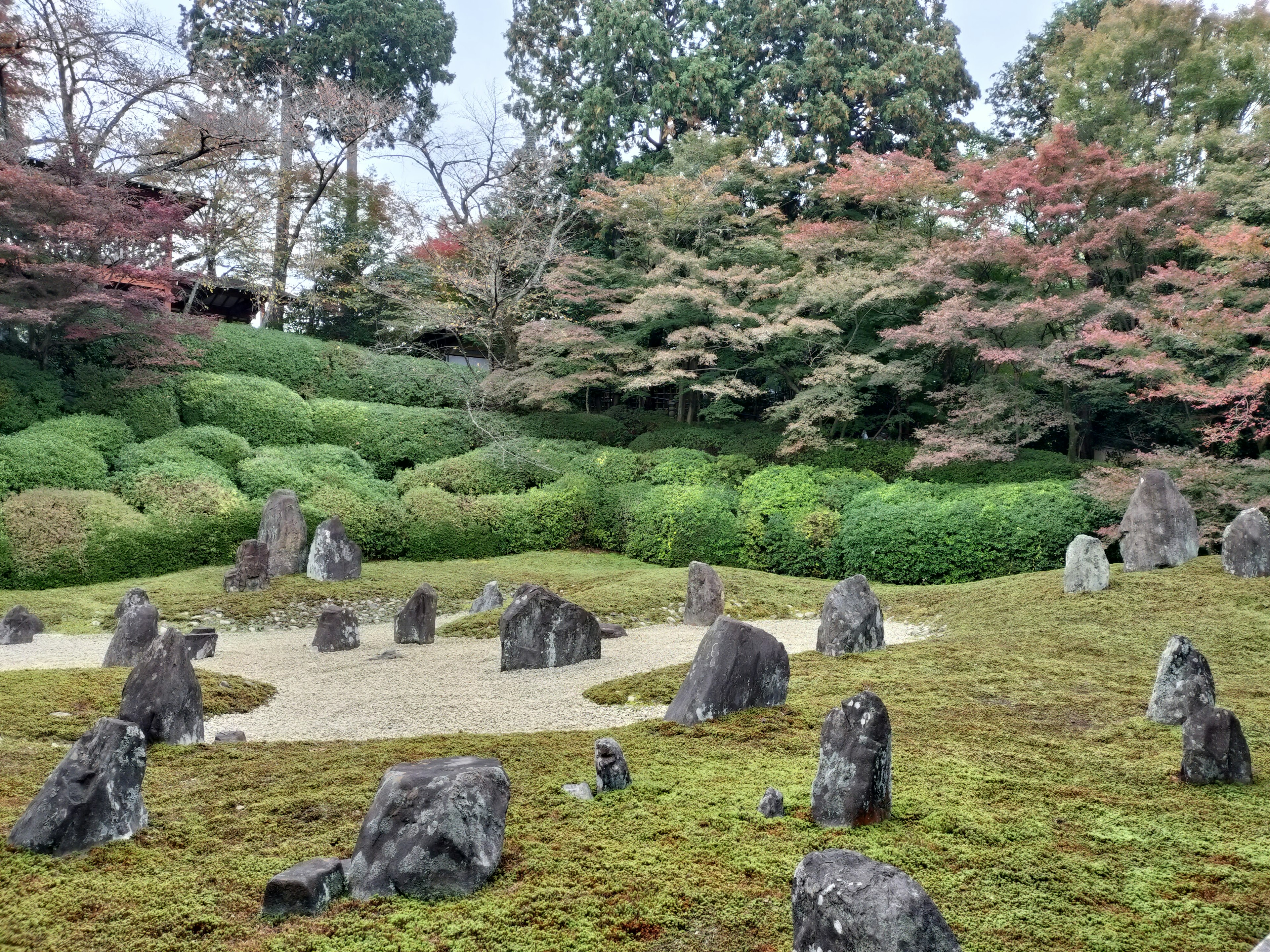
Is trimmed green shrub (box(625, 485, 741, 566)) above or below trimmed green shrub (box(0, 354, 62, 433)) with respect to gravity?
below

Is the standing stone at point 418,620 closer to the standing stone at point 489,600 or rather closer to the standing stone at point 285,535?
the standing stone at point 489,600

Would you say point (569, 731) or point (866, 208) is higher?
point (866, 208)

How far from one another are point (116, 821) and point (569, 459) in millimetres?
15714

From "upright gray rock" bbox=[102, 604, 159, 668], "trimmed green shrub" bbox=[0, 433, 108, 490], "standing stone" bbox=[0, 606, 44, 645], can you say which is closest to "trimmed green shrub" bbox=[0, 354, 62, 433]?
"trimmed green shrub" bbox=[0, 433, 108, 490]

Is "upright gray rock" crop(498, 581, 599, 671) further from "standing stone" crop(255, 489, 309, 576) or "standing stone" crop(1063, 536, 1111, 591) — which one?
"standing stone" crop(255, 489, 309, 576)

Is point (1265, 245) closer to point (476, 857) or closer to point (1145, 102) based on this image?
point (1145, 102)

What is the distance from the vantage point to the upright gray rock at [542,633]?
8.48 metres

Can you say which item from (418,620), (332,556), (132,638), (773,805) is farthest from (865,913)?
(332,556)

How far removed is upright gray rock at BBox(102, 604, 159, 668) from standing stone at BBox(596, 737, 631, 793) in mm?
5874

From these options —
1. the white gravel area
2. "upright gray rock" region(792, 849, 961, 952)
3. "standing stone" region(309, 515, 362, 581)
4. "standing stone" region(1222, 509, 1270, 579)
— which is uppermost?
"standing stone" region(1222, 509, 1270, 579)

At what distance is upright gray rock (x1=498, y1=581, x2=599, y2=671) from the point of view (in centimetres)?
848

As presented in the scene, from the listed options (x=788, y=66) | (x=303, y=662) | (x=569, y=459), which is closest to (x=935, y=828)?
(x=303, y=662)

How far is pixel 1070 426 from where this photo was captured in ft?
55.2

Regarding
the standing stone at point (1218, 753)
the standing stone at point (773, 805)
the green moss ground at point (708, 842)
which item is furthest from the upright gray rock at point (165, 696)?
the standing stone at point (1218, 753)
